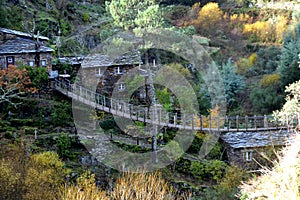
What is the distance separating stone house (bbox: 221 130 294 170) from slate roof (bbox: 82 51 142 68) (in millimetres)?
5941

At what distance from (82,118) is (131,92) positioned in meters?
3.17

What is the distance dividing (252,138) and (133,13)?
7173mm

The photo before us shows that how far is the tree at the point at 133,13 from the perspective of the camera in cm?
1894

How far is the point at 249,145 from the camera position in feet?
63.0

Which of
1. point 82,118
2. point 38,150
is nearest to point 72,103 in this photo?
point 82,118

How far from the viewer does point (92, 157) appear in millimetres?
17859

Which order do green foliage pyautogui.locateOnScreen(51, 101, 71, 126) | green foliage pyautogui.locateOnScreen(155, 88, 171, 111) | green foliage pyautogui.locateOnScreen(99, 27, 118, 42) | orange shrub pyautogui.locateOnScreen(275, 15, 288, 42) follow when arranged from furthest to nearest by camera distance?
1. orange shrub pyautogui.locateOnScreen(275, 15, 288, 42)
2. green foliage pyautogui.locateOnScreen(155, 88, 171, 111)
3. green foliage pyautogui.locateOnScreen(99, 27, 118, 42)
4. green foliage pyautogui.locateOnScreen(51, 101, 71, 126)

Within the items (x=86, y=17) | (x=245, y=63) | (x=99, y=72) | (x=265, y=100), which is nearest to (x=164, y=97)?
(x=99, y=72)

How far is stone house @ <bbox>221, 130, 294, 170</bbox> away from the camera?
740 inches

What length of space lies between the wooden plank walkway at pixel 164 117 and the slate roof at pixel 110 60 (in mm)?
1567

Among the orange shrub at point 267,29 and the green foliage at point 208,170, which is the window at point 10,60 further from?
the orange shrub at point 267,29

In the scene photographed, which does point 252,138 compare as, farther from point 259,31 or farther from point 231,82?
point 259,31

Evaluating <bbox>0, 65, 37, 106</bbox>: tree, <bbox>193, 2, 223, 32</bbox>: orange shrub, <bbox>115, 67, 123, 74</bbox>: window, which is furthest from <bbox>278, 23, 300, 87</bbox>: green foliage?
<bbox>0, 65, 37, 106</bbox>: tree

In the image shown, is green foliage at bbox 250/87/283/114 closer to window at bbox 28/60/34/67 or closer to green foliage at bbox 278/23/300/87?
green foliage at bbox 278/23/300/87
